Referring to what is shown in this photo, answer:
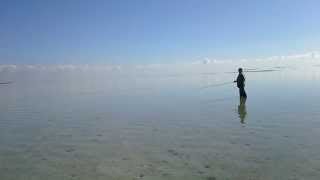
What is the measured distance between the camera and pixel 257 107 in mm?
28047

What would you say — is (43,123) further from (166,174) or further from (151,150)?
(166,174)

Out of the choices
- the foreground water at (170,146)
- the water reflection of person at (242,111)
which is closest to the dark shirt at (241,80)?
the water reflection of person at (242,111)

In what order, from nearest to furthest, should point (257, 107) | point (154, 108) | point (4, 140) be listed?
point (4, 140), point (257, 107), point (154, 108)

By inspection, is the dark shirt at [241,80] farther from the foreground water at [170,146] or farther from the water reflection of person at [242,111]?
the foreground water at [170,146]

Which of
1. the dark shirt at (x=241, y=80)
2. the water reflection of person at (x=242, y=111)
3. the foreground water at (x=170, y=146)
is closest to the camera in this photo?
the foreground water at (x=170, y=146)

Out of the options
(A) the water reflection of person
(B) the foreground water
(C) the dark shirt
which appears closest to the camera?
(B) the foreground water

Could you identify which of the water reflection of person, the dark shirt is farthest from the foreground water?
the dark shirt

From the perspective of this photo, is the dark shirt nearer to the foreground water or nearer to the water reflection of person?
the water reflection of person

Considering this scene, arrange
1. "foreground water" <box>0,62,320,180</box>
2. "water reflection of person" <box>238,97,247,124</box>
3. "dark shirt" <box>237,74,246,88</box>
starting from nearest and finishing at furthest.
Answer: "foreground water" <box>0,62,320,180</box> < "water reflection of person" <box>238,97,247,124</box> < "dark shirt" <box>237,74,246,88</box>

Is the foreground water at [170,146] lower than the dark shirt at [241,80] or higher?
lower

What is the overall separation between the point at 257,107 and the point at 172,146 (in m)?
13.7

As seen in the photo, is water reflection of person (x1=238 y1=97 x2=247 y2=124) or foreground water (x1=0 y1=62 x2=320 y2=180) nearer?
foreground water (x1=0 y1=62 x2=320 y2=180)

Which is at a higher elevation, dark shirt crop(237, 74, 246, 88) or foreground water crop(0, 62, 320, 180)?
dark shirt crop(237, 74, 246, 88)

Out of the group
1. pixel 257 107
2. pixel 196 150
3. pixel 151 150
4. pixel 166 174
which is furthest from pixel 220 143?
pixel 257 107
